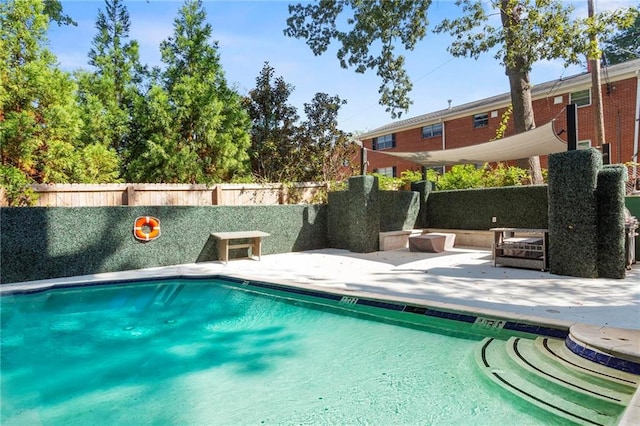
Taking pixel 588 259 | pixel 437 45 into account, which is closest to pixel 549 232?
pixel 588 259

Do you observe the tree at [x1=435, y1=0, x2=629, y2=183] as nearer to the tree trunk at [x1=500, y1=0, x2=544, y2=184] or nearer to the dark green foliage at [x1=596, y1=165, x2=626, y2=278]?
the tree trunk at [x1=500, y1=0, x2=544, y2=184]

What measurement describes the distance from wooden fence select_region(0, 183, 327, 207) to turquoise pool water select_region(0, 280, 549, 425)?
2876 mm

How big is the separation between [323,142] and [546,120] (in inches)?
430

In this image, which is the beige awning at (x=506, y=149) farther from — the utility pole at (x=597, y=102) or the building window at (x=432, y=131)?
the building window at (x=432, y=131)

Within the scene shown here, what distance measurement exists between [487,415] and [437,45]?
12307mm

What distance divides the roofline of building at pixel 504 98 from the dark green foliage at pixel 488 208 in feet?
13.1

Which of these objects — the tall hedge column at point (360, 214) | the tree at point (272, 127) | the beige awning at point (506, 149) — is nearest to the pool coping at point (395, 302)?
the tall hedge column at point (360, 214)

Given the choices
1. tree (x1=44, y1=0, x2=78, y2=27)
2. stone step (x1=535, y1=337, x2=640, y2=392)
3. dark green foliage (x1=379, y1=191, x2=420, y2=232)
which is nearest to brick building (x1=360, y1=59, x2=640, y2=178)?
dark green foliage (x1=379, y1=191, x2=420, y2=232)

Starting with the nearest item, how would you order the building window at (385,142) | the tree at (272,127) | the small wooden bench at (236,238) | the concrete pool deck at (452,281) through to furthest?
the concrete pool deck at (452,281), the small wooden bench at (236,238), the tree at (272,127), the building window at (385,142)

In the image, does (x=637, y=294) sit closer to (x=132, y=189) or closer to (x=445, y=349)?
(x=445, y=349)

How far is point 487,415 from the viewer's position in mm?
2896

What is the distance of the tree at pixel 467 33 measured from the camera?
32.0ft

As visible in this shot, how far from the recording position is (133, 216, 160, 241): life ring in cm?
851

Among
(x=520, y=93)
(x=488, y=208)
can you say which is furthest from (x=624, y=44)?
(x=488, y=208)
